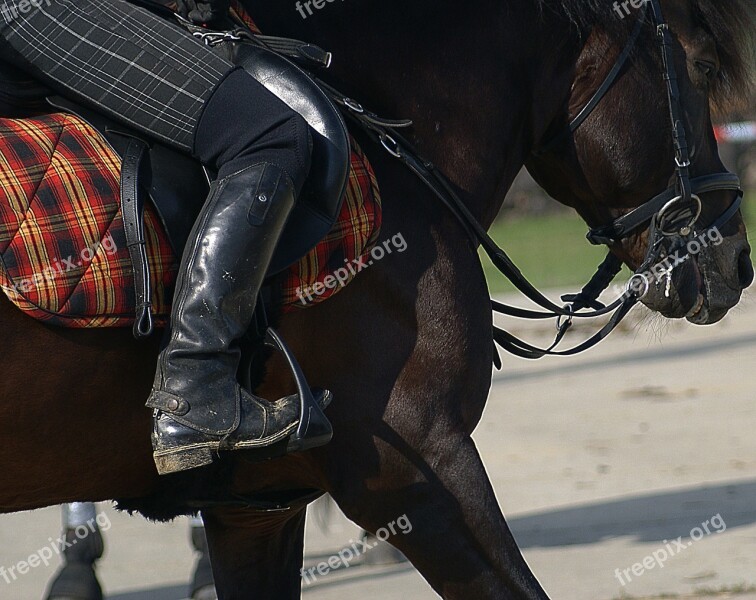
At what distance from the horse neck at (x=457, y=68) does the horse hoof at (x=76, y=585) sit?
2.27 m

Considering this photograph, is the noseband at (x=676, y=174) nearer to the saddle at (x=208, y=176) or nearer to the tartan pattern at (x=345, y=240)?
the tartan pattern at (x=345, y=240)

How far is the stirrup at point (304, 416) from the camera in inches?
95.7

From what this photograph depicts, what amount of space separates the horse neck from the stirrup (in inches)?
28.8

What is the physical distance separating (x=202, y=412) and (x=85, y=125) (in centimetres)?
67

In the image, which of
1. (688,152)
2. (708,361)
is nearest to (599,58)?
(688,152)

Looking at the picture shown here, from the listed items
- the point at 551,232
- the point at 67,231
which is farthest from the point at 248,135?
the point at 551,232

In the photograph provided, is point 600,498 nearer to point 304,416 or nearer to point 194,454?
point 304,416

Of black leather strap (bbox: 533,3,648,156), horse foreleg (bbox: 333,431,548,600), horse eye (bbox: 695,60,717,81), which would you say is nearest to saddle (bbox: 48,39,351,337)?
horse foreleg (bbox: 333,431,548,600)

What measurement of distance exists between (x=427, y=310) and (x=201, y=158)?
65cm

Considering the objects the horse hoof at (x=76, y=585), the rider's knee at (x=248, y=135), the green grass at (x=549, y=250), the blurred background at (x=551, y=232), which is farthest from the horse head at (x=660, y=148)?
the green grass at (x=549, y=250)

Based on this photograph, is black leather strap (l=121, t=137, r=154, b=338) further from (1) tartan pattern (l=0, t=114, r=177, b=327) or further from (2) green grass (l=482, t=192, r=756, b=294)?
(2) green grass (l=482, t=192, r=756, b=294)

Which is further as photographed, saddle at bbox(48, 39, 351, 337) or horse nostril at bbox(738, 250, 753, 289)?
horse nostril at bbox(738, 250, 753, 289)

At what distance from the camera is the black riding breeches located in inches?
96.6

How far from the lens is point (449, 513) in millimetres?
2682
